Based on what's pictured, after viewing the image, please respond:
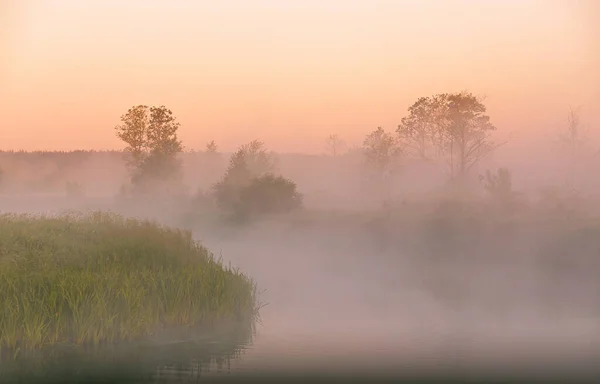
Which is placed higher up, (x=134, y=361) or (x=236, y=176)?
(x=236, y=176)

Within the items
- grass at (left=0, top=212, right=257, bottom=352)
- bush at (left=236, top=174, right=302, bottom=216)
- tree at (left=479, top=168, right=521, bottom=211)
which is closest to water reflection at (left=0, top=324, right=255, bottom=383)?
grass at (left=0, top=212, right=257, bottom=352)

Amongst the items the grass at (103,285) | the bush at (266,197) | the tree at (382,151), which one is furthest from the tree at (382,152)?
the grass at (103,285)

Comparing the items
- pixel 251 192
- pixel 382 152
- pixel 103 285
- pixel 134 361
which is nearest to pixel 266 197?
pixel 251 192

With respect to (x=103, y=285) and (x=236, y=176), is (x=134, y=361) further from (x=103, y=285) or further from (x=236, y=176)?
(x=236, y=176)

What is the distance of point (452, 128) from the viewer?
333 ft

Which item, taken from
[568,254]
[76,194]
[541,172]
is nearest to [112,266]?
[568,254]

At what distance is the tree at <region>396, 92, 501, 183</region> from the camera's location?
333ft

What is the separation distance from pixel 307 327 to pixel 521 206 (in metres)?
61.3

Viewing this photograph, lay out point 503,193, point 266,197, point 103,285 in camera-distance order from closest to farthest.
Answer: point 103,285 → point 266,197 → point 503,193

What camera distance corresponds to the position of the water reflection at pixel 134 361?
22.8m

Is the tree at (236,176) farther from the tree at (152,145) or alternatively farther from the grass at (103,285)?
the grass at (103,285)

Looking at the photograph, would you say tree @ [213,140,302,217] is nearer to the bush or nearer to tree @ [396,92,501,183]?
the bush

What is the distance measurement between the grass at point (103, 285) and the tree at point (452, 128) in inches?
2768

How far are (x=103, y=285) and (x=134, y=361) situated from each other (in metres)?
4.36
